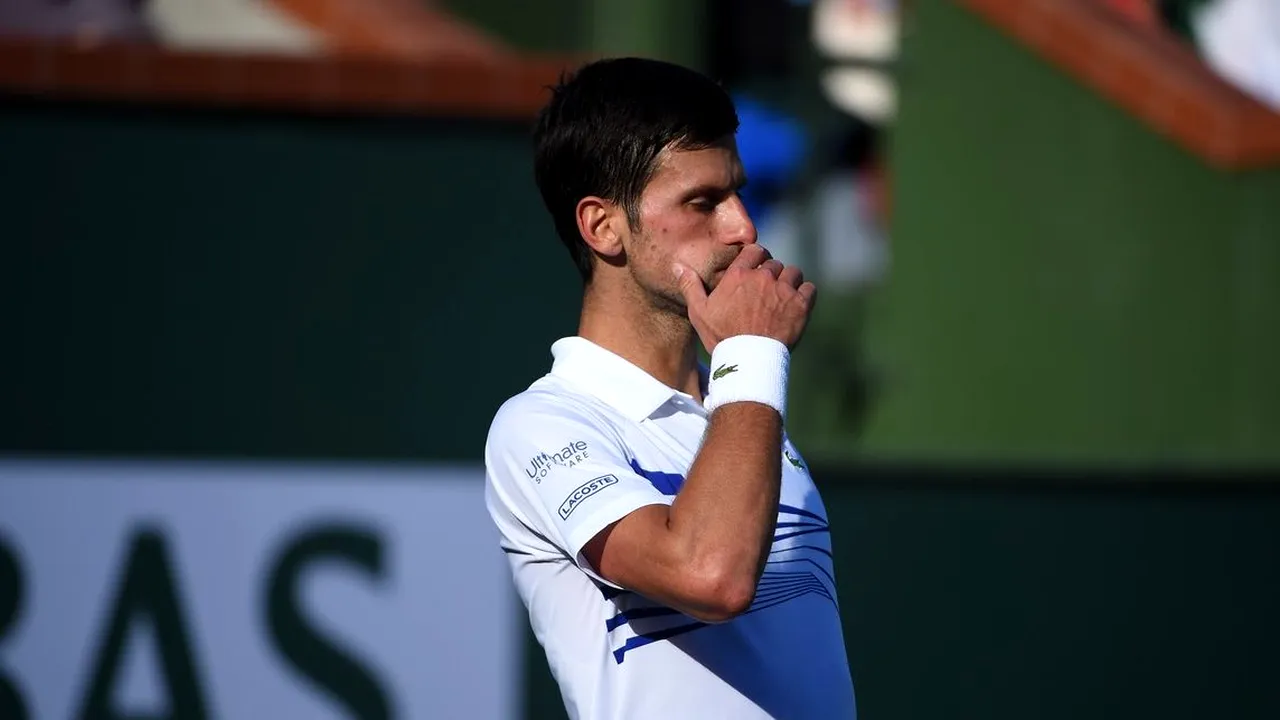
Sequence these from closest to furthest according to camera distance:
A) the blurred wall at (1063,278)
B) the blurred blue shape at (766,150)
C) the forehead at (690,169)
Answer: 1. the forehead at (690,169)
2. the blurred wall at (1063,278)
3. the blurred blue shape at (766,150)

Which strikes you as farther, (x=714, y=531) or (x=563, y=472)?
Answer: (x=563, y=472)

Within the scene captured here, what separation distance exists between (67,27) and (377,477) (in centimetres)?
162

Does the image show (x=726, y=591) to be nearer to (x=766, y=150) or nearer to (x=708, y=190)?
(x=708, y=190)

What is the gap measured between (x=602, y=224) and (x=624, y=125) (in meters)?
0.17

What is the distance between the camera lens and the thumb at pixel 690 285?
7.89ft

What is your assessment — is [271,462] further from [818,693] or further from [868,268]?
[868,268]

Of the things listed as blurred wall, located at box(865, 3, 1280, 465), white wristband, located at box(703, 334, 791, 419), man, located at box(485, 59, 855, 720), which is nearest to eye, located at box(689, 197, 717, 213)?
man, located at box(485, 59, 855, 720)

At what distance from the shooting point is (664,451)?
2451 mm

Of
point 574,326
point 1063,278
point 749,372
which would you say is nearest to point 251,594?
point 574,326

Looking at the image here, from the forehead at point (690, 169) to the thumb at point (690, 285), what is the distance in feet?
0.42

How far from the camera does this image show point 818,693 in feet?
7.77

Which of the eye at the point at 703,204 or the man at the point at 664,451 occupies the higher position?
the eye at the point at 703,204

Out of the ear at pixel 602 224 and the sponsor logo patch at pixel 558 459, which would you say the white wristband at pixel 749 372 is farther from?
the ear at pixel 602 224

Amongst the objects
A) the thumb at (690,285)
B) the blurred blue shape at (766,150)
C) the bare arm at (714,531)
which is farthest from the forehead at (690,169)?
the blurred blue shape at (766,150)
